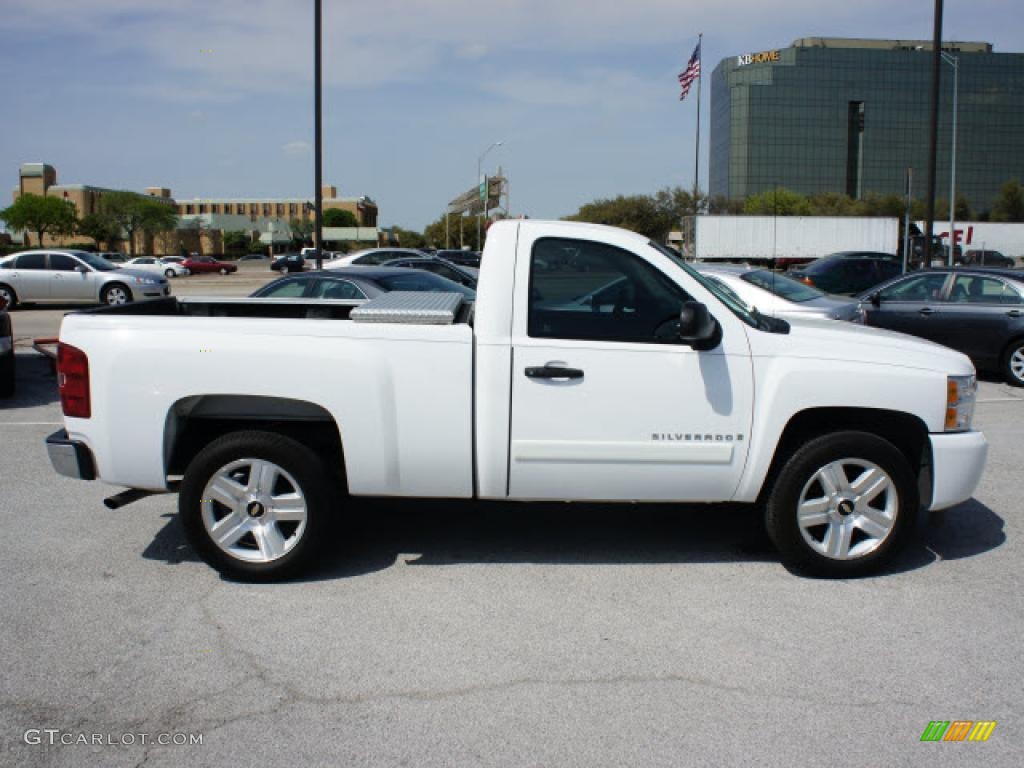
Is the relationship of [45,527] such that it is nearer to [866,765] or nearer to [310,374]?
[310,374]

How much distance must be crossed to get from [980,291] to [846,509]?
9.42 m

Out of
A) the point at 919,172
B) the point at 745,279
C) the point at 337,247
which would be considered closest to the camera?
the point at 745,279

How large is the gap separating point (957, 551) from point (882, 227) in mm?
40992

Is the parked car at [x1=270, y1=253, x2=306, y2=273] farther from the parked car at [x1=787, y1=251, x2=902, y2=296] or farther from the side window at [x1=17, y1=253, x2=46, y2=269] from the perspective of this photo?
the parked car at [x1=787, y1=251, x2=902, y2=296]

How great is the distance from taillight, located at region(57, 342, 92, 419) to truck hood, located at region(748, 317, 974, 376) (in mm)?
3483

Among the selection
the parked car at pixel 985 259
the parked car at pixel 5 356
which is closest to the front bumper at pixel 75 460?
the parked car at pixel 5 356

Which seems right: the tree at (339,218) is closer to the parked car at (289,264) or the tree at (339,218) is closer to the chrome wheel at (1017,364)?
the parked car at (289,264)

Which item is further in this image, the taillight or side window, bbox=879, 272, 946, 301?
side window, bbox=879, 272, 946, 301

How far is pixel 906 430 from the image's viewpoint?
537 centimetres

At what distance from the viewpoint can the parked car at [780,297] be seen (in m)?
12.3

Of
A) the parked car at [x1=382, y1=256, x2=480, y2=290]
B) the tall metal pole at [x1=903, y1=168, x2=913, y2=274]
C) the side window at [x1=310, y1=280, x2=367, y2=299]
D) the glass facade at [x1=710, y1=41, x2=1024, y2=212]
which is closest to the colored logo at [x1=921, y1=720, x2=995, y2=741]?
the side window at [x1=310, y1=280, x2=367, y2=299]

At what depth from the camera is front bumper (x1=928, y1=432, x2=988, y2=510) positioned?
202 inches

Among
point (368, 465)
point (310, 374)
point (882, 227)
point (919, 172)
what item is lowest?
point (368, 465)

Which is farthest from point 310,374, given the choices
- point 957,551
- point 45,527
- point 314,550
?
point 957,551
